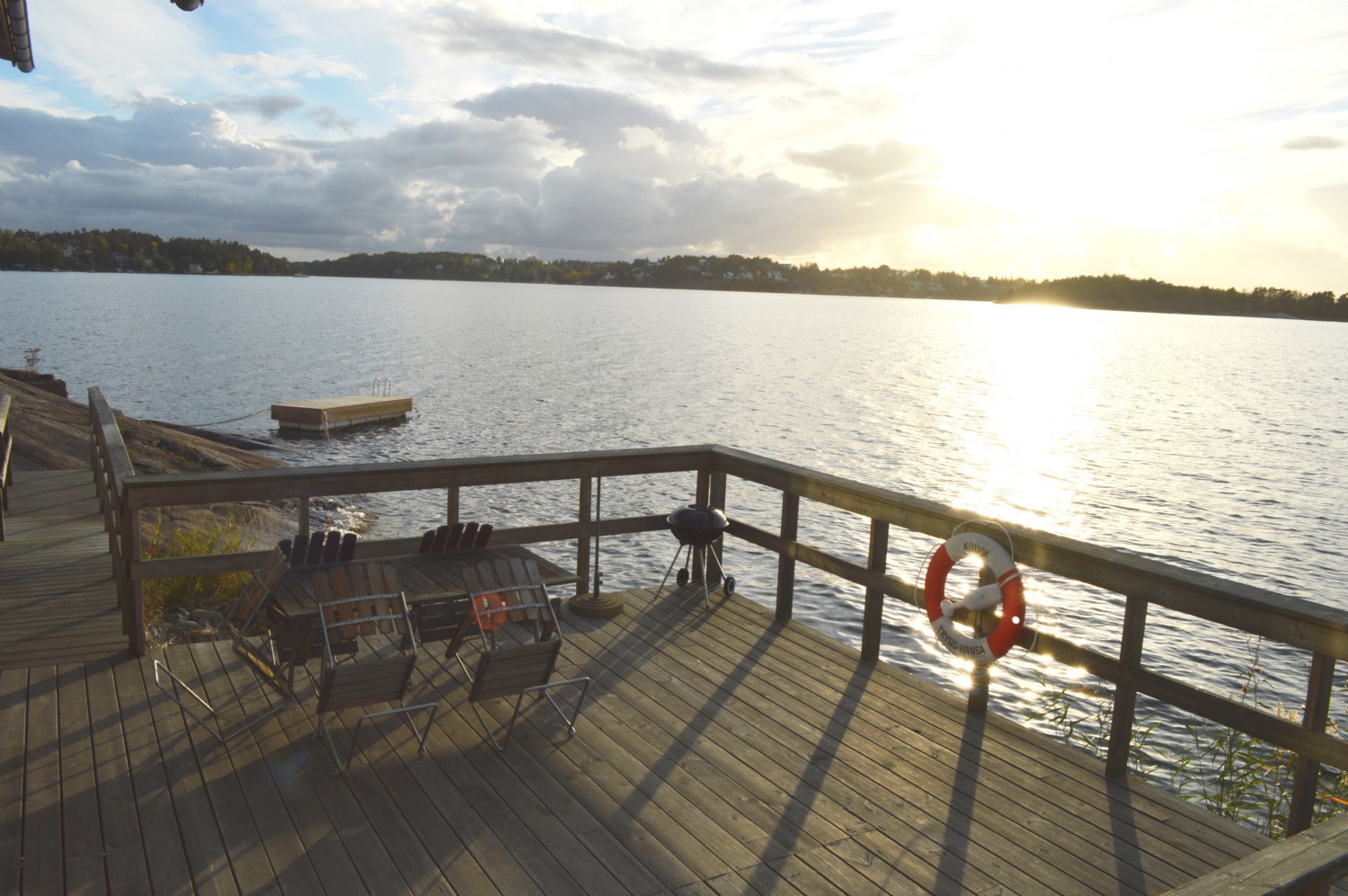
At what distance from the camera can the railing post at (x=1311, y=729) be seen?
3648 mm

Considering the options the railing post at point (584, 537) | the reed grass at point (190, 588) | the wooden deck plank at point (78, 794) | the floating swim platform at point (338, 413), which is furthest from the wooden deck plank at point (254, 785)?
the floating swim platform at point (338, 413)

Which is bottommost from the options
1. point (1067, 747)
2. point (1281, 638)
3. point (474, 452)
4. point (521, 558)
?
point (474, 452)

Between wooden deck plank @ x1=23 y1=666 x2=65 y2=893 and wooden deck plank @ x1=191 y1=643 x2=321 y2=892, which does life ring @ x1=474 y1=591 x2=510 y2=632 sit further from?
wooden deck plank @ x1=23 y1=666 x2=65 y2=893

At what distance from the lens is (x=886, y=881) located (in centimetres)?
363

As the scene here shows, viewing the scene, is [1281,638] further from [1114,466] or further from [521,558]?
[1114,466]

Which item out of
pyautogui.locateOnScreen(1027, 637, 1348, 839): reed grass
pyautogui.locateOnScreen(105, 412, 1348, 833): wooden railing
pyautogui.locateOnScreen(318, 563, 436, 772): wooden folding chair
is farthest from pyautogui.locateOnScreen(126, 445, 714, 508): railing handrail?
pyautogui.locateOnScreen(1027, 637, 1348, 839): reed grass

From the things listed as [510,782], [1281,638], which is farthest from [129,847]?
[1281,638]

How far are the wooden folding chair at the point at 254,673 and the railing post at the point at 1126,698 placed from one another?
3.92 m

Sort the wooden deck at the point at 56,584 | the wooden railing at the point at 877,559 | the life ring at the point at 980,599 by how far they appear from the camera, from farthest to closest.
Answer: the wooden deck at the point at 56,584 → the life ring at the point at 980,599 → the wooden railing at the point at 877,559

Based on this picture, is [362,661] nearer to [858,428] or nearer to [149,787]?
[149,787]

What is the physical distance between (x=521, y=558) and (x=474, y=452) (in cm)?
2087

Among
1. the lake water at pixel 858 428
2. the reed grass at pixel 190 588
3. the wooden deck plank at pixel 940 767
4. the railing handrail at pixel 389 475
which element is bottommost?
the lake water at pixel 858 428

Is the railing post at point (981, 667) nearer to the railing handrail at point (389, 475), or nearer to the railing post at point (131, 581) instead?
the railing handrail at point (389, 475)

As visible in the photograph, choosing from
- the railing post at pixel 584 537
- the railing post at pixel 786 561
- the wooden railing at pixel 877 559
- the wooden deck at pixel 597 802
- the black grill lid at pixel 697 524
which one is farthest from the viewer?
the black grill lid at pixel 697 524
